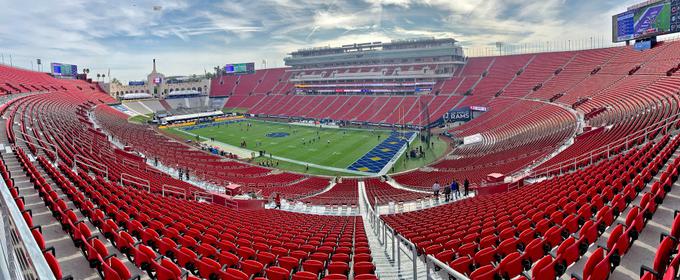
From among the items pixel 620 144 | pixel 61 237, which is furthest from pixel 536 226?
pixel 620 144

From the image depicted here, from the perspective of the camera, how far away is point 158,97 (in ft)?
337

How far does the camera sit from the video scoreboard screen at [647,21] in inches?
1499

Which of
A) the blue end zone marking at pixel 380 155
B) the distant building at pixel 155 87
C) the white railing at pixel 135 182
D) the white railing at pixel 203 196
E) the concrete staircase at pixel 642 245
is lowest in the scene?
the blue end zone marking at pixel 380 155

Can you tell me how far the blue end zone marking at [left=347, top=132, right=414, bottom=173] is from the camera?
40.3 m

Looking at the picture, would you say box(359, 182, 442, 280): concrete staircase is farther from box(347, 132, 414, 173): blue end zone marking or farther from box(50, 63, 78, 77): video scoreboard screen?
box(50, 63, 78, 77): video scoreboard screen

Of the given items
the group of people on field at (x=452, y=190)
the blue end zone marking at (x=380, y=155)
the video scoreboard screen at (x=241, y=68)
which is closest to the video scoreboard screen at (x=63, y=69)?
the video scoreboard screen at (x=241, y=68)

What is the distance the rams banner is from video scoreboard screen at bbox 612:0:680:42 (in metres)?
19.6

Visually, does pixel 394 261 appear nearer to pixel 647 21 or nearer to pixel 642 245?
pixel 642 245

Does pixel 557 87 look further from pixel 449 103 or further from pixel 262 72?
pixel 262 72

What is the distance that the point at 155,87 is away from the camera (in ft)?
344

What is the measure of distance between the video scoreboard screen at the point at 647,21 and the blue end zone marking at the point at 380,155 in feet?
→ 90.1

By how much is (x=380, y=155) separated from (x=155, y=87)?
266 ft

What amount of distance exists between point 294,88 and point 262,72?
61.3 feet

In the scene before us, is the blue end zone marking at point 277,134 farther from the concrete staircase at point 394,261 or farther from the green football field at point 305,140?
the concrete staircase at point 394,261
